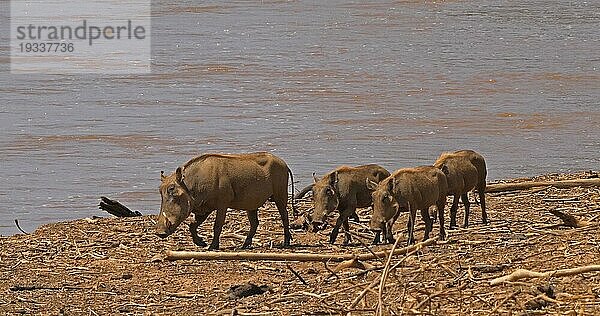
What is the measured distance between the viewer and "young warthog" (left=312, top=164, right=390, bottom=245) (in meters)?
10.3

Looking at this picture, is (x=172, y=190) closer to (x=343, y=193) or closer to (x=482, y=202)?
(x=343, y=193)

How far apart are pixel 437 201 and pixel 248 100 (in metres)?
11.9

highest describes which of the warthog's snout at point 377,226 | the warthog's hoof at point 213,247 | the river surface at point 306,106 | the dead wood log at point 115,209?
the warthog's snout at point 377,226

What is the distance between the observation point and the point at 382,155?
16172 millimetres

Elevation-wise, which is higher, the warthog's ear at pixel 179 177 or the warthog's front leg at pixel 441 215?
the warthog's ear at pixel 179 177

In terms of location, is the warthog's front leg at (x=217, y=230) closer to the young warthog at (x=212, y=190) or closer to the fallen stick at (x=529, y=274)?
the young warthog at (x=212, y=190)

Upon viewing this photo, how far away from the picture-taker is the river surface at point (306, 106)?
51.4 ft

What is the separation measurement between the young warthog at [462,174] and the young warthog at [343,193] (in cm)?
55

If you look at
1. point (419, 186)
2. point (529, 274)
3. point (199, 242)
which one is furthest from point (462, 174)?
point (529, 274)

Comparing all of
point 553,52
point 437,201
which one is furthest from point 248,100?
point 437,201

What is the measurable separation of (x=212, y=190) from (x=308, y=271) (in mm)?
1742

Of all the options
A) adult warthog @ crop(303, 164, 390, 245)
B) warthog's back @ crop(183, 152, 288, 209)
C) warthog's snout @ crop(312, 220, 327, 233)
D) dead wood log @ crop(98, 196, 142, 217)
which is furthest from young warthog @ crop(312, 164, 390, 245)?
dead wood log @ crop(98, 196, 142, 217)

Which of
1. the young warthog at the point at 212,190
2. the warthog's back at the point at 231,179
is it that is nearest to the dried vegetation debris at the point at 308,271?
the young warthog at the point at 212,190
